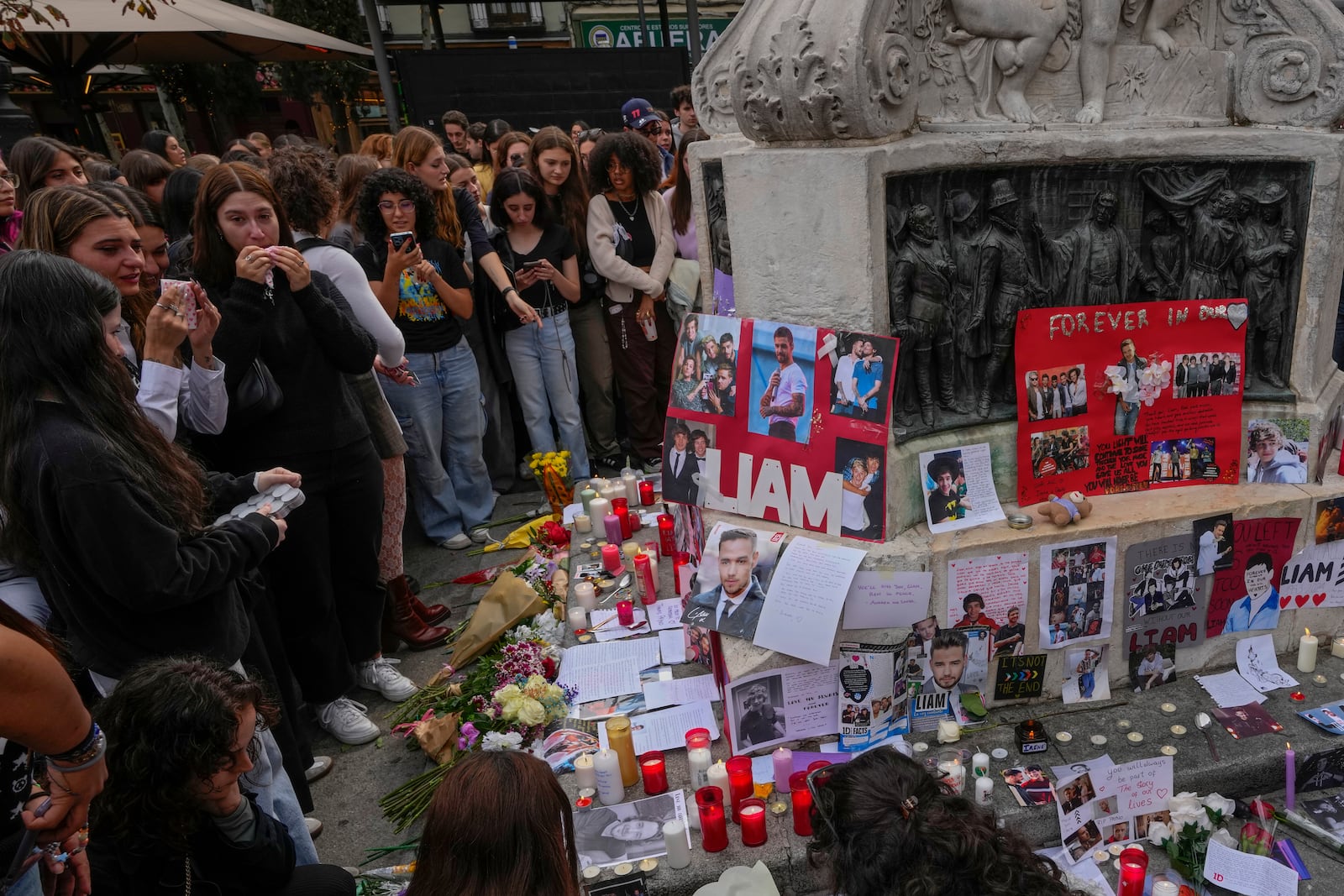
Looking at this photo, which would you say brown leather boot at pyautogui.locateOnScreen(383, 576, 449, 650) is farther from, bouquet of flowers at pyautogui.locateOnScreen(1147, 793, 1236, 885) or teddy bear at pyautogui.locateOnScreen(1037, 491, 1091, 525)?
bouquet of flowers at pyautogui.locateOnScreen(1147, 793, 1236, 885)

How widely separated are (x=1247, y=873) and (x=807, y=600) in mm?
1389

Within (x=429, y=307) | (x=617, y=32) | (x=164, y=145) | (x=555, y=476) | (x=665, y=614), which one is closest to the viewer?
(x=665, y=614)

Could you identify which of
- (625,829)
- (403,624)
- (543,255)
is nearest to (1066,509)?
(625,829)

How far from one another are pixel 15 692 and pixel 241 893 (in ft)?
2.86

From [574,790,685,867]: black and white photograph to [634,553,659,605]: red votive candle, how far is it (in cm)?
114

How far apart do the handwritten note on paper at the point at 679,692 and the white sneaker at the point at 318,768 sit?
1296 millimetres

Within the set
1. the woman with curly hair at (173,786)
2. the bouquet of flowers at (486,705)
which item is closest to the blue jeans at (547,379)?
the bouquet of flowers at (486,705)

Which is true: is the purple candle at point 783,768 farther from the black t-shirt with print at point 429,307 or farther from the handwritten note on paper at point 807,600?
the black t-shirt with print at point 429,307

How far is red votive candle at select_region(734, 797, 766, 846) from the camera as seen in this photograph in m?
2.48

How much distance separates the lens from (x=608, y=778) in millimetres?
2701

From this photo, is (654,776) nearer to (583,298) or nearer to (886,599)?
(886,599)

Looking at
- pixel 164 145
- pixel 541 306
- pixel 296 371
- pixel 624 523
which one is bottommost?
pixel 624 523

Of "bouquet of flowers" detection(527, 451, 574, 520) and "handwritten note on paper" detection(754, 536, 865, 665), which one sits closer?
"handwritten note on paper" detection(754, 536, 865, 665)

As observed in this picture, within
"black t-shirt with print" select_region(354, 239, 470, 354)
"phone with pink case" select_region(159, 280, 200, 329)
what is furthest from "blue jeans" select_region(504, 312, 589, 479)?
"phone with pink case" select_region(159, 280, 200, 329)
